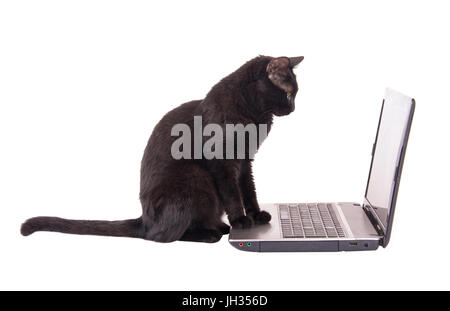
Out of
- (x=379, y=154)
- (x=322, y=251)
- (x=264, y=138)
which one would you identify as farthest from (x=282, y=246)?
(x=379, y=154)

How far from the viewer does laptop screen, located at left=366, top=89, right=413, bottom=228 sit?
6.81 feet

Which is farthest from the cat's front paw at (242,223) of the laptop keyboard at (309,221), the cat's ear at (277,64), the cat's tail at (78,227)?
the cat's ear at (277,64)

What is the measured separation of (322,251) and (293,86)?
794mm

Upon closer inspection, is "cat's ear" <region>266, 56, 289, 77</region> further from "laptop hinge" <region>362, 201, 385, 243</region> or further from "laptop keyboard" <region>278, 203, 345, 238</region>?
"laptop hinge" <region>362, 201, 385, 243</region>

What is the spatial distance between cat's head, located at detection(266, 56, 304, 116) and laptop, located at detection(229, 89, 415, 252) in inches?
19.3

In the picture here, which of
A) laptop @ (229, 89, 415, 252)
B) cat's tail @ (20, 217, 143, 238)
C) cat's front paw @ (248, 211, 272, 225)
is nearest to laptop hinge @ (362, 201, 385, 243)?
laptop @ (229, 89, 415, 252)

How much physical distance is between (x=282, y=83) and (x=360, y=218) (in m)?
0.79

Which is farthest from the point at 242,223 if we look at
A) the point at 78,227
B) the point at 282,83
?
the point at 78,227

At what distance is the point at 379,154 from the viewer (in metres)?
2.54

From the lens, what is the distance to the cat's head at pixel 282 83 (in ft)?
7.73

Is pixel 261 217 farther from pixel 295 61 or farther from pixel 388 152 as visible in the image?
pixel 295 61

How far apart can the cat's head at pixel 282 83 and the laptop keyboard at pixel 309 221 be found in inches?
21.1

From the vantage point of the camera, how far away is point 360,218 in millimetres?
2494

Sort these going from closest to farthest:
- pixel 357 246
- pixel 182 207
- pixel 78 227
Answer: pixel 357 246
pixel 182 207
pixel 78 227
